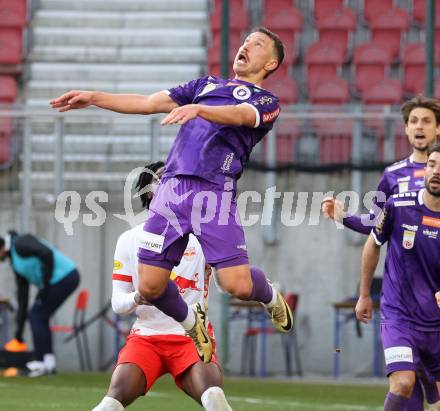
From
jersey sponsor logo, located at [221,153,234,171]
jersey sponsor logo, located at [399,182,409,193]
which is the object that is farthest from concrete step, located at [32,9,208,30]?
jersey sponsor logo, located at [221,153,234,171]

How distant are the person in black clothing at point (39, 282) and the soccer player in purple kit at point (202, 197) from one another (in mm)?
7609

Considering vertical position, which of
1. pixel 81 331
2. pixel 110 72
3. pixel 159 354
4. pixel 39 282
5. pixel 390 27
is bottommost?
pixel 81 331

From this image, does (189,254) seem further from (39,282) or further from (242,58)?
(39,282)

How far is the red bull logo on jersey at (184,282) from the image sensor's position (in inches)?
311

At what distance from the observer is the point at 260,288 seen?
7.67 meters

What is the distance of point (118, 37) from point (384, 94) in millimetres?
4443

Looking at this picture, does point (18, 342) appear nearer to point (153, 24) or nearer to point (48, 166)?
point (48, 166)

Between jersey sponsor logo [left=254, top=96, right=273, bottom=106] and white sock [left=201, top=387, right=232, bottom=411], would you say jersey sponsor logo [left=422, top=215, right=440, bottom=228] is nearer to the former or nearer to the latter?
jersey sponsor logo [left=254, top=96, right=273, bottom=106]

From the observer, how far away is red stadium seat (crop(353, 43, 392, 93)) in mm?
18453

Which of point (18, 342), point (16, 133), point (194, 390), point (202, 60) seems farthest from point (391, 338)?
point (202, 60)

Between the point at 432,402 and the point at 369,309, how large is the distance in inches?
27.5

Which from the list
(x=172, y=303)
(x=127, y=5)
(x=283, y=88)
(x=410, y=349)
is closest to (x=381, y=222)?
(x=410, y=349)

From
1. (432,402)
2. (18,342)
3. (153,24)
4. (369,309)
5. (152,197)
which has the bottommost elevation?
(18,342)

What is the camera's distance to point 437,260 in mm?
7934
